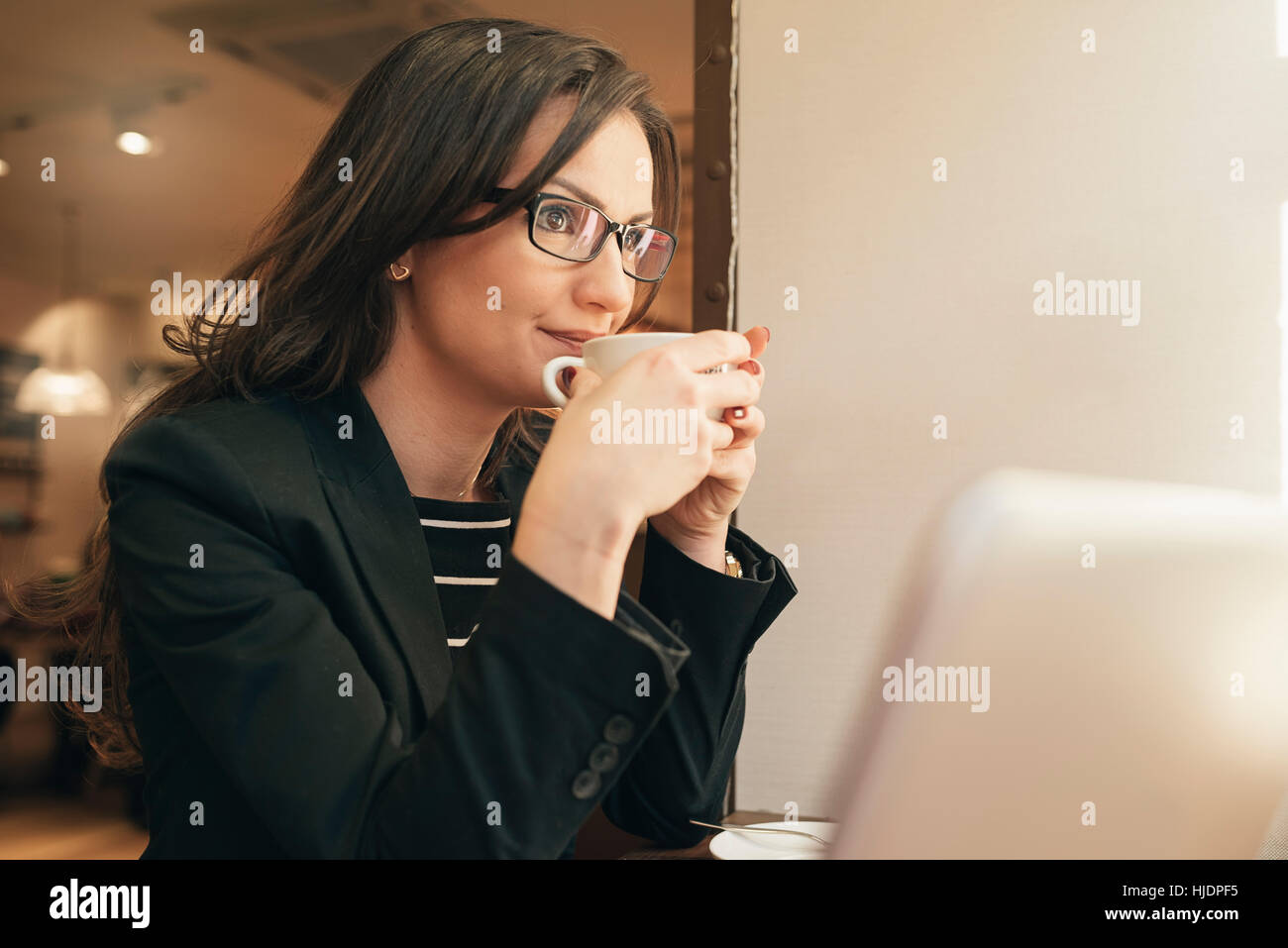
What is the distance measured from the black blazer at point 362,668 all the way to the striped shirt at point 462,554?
14 centimetres

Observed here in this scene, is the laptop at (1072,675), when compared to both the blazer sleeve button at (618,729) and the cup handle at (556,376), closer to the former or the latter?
the blazer sleeve button at (618,729)

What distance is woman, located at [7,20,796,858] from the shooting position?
0.66m

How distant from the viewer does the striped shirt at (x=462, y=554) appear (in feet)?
3.49

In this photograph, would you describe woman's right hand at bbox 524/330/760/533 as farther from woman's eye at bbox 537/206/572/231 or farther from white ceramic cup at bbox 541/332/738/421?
woman's eye at bbox 537/206/572/231

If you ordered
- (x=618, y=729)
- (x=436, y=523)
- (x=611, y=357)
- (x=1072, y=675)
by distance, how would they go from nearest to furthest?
(x=1072, y=675) < (x=618, y=729) < (x=611, y=357) < (x=436, y=523)

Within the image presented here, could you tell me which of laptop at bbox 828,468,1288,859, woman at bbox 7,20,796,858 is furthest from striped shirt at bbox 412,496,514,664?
laptop at bbox 828,468,1288,859

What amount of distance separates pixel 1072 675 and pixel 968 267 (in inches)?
40.8

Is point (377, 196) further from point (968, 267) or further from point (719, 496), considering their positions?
point (968, 267)

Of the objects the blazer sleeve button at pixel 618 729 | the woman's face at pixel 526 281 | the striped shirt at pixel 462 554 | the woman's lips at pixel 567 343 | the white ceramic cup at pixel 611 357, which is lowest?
the blazer sleeve button at pixel 618 729

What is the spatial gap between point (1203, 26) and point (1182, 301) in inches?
13.3

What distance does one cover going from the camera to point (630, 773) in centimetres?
104

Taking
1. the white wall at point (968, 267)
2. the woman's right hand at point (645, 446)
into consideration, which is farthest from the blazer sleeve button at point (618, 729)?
the white wall at point (968, 267)

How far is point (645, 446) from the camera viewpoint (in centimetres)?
70

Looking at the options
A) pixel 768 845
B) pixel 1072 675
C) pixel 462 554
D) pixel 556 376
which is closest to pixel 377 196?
pixel 556 376
